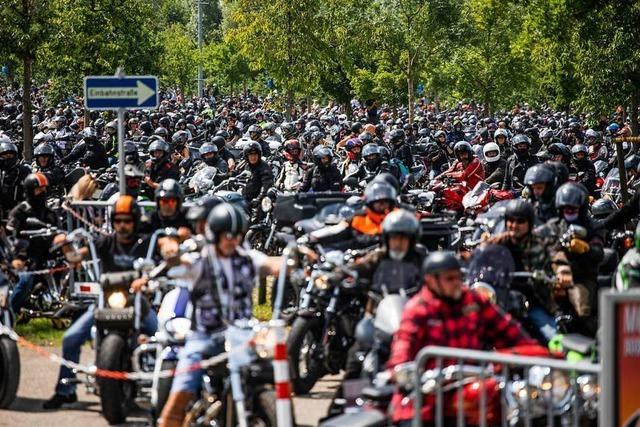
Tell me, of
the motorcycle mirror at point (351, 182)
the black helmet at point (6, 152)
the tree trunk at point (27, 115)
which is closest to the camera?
the black helmet at point (6, 152)

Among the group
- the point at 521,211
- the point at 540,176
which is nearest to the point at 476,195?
the point at 540,176

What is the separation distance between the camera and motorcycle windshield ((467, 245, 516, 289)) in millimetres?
9664

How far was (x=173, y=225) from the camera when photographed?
1164 centimetres

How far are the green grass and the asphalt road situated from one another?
4.22ft

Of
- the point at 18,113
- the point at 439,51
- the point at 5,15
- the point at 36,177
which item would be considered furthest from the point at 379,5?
the point at 36,177

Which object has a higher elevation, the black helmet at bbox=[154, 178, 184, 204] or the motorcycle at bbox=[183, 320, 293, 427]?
the black helmet at bbox=[154, 178, 184, 204]

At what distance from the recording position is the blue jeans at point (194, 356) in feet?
26.7

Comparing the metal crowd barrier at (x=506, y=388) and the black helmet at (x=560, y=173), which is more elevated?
the black helmet at (x=560, y=173)

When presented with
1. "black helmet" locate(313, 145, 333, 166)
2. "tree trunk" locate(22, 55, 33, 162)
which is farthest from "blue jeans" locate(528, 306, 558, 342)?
"tree trunk" locate(22, 55, 33, 162)

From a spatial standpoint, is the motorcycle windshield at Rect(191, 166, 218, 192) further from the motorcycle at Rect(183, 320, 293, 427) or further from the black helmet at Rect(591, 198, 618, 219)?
the motorcycle at Rect(183, 320, 293, 427)

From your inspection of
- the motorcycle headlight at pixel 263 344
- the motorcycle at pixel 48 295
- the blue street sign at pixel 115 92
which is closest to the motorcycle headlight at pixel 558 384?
the motorcycle headlight at pixel 263 344

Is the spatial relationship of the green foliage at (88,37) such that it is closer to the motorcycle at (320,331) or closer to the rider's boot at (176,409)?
the motorcycle at (320,331)

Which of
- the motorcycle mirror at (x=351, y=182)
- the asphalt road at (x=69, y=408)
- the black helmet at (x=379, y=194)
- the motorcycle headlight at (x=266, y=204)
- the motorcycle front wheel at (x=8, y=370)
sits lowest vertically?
the asphalt road at (x=69, y=408)

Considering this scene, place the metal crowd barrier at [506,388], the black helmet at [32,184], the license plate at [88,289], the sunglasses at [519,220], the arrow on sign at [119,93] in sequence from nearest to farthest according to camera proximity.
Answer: the metal crowd barrier at [506,388] < the sunglasses at [519,220] < the license plate at [88,289] < the arrow on sign at [119,93] < the black helmet at [32,184]
